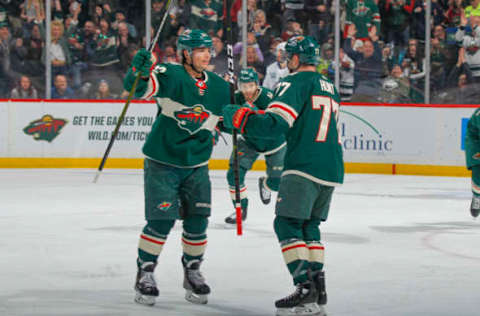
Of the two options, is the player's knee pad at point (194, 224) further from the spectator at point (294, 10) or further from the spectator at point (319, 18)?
the spectator at point (294, 10)

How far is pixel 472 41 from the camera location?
13.1 meters

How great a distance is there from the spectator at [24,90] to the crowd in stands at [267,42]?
0.6 inches

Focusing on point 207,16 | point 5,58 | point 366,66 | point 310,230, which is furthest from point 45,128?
point 310,230

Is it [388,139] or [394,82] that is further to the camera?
[394,82]

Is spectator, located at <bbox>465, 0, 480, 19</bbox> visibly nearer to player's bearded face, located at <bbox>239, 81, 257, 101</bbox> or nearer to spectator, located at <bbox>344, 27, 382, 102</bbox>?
spectator, located at <bbox>344, 27, 382, 102</bbox>

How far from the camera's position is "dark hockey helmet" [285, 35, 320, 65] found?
414cm

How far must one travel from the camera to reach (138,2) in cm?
1420

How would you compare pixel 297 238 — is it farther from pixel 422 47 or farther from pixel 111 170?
pixel 422 47

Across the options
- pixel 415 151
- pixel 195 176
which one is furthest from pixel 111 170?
pixel 195 176

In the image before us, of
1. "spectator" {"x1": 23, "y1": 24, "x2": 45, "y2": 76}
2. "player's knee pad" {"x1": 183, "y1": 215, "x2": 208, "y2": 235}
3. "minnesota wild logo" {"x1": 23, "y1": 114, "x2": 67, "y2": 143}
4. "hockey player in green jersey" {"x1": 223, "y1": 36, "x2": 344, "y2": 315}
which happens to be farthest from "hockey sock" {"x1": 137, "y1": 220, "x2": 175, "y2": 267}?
"spectator" {"x1": 23, "y1": 24, "x2": 45, "y2": 76}

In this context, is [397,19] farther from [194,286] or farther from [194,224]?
[194,286]

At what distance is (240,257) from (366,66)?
27.0 feet

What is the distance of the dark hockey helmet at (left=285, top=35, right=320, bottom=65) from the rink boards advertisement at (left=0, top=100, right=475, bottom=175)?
781 centimetres

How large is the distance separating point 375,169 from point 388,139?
448mm
